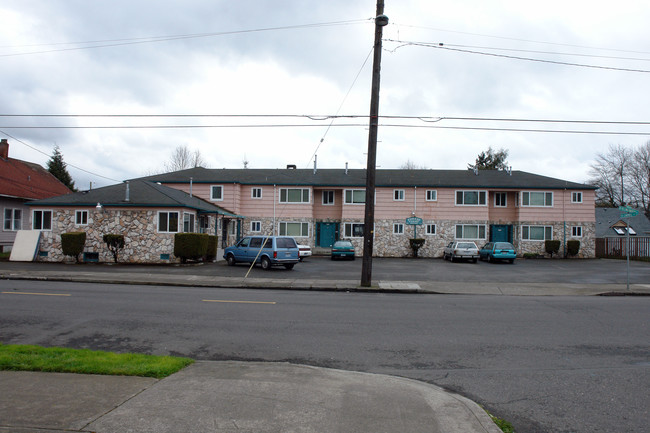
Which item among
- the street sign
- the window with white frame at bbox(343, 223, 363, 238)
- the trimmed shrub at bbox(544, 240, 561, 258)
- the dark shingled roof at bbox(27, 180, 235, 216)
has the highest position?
the dark shingled roof at bbox(27, 180, 235, 216)

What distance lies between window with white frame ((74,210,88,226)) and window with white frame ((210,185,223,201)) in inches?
488

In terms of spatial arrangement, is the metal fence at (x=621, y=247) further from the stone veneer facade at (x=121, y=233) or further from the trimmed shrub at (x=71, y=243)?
the trimmed shrub at (x=71, y=243)

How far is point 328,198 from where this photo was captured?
129 feet

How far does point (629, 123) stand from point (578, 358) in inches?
572

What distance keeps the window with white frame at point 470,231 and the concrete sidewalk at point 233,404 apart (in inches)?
1300

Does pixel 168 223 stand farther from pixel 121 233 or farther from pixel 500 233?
pixel 500 233

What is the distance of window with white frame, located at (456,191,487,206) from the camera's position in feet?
122

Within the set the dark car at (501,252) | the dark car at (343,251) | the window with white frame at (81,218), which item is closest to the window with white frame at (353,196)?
the dark car at (343,251)

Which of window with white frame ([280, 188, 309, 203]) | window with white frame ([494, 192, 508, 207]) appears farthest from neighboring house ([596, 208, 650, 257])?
window with white frame ([280, 188, 309, 203])

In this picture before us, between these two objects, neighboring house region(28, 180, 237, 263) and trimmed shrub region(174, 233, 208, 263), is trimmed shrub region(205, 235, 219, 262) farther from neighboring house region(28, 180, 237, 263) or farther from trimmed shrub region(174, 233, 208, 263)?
trimmed shrub region(174, 233, 208, 263)

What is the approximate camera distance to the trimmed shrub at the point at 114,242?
977 inches

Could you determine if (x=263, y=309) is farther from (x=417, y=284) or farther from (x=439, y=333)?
(x=417, y=284)

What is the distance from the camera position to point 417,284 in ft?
59.0

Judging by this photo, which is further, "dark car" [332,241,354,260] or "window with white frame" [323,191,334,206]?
"window with white frame" [323,191,334,206]
